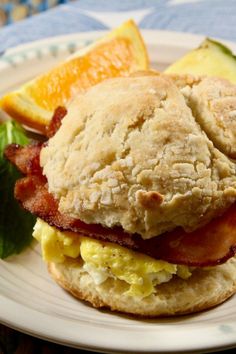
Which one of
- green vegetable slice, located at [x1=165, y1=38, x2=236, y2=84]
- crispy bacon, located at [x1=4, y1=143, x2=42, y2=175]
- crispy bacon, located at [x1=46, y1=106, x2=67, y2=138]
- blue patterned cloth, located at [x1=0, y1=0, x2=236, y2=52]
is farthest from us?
blue patterned cloth, located at [x1=0, y1=0, x2=236, y2=52]

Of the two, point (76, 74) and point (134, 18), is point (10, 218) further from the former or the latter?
point (134, 18)

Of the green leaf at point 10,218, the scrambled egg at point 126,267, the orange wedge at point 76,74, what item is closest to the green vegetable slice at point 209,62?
the orange wedge at point 76,74

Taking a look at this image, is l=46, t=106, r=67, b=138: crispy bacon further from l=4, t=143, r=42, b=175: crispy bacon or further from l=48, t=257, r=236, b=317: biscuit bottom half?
l=48, t=257, r=236, b=317: biscuit bottom half

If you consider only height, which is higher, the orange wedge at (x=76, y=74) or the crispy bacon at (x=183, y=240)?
the crispy bacon at (x=183, y=240)

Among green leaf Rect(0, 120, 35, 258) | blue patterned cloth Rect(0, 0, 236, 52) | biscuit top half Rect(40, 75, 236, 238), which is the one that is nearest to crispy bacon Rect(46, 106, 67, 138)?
biscuit top half Rect(40, 75, 236, 238)

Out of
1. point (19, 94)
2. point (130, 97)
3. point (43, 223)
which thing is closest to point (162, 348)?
point (43, 223)

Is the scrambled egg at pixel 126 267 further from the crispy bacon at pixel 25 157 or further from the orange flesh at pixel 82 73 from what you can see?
the orange flesh at pixel 82 73

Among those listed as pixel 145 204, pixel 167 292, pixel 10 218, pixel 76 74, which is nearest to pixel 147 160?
pixel 145 204
